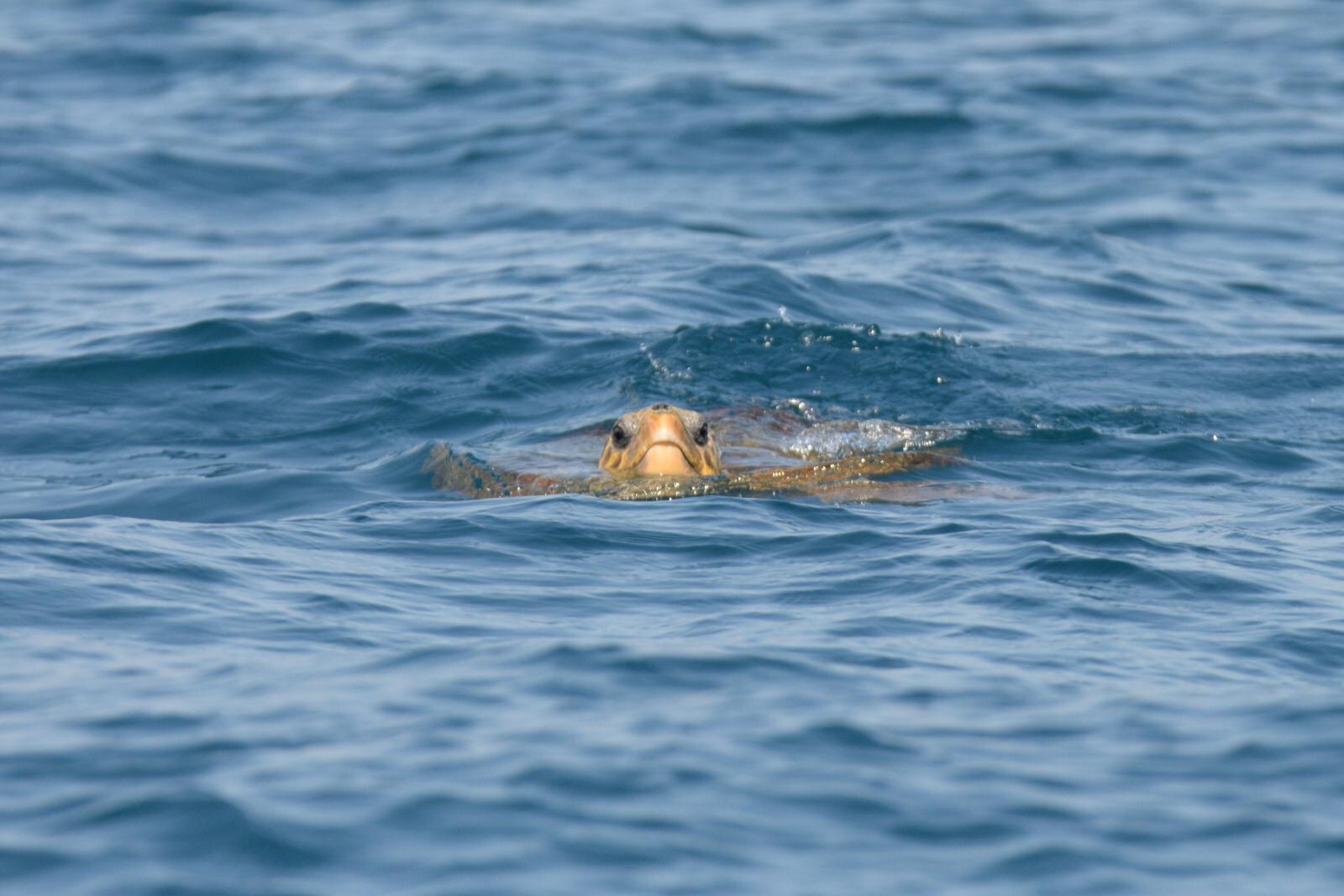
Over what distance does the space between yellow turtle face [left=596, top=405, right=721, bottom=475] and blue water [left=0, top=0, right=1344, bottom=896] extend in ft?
1.33

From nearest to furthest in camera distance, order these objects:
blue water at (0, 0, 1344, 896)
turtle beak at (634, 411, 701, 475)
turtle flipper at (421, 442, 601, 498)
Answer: blue water at (0, 0, 1344, 896), turtle beak at (634, 411, 701, 475), turtle flipper at (421, 442, 601, 498)

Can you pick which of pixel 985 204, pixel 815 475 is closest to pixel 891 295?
pixel 985 204

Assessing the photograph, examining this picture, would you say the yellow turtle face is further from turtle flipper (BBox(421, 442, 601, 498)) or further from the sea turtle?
turtle flipper (BBox(421, 442, 601, 498))

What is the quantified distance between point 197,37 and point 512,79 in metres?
4.21

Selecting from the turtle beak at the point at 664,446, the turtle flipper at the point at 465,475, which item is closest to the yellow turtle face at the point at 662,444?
the turtle beak at the point at 664,446

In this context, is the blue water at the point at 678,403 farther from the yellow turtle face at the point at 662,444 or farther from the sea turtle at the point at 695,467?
the yellow turtle face at the point at 662,444

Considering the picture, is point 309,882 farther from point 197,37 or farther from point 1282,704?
point 197,37

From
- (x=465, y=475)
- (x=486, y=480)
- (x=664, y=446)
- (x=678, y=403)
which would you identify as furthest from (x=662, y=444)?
(x=678, y=403)

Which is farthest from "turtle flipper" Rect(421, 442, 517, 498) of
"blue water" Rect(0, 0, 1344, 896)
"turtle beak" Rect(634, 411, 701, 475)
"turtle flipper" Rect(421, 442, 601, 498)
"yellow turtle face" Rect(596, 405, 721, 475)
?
"turtle beak" Rect(634, 411, 701, 475)

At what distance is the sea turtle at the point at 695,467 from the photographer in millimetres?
8180

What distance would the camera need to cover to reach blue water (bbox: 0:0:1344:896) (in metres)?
4.55

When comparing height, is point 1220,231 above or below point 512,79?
below

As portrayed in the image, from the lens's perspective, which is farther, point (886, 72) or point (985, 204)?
point (886, 72)

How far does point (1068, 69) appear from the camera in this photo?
62.9ft
